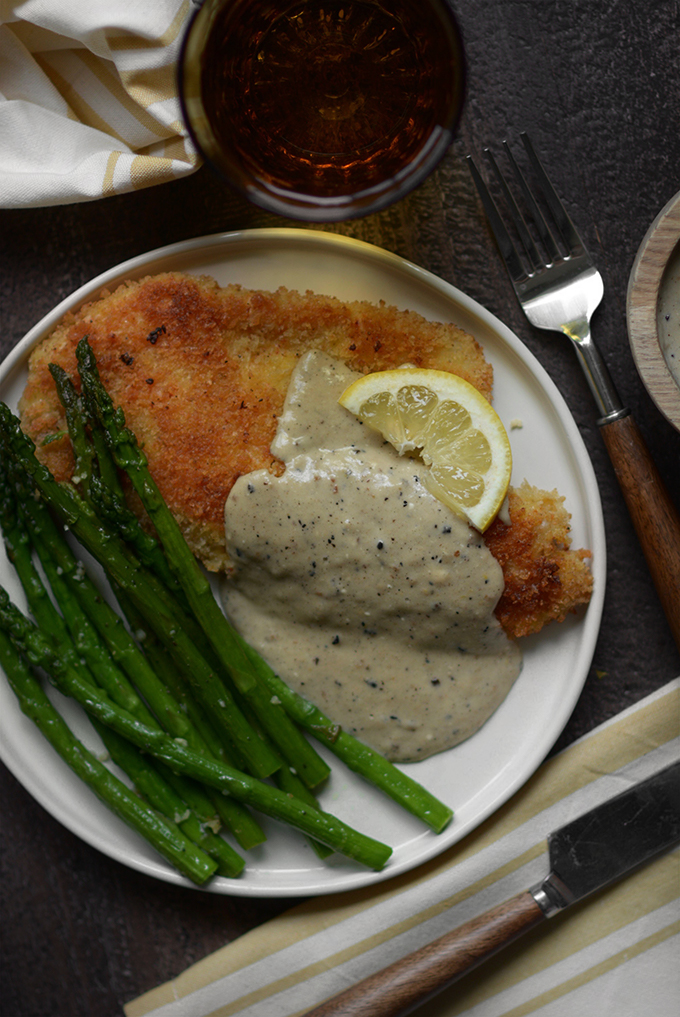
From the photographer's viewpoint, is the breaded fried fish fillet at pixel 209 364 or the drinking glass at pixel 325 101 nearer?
the drinking glass at pixel 325 101

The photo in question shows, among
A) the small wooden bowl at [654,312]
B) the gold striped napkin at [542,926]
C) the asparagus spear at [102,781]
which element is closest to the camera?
the small wooden bowl at [654,312]

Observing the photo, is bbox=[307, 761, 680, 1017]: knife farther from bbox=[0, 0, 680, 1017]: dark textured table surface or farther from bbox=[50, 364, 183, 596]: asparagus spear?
bbox=[50, 364, 183, 596]: asparagus spear

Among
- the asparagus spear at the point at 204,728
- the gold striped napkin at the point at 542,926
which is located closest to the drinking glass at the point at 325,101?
the asparagus spear at the point at 204,728

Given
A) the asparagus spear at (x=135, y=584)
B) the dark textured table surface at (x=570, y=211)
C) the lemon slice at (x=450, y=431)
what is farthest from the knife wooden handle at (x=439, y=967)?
the lemon slice at (x=450, y=431)

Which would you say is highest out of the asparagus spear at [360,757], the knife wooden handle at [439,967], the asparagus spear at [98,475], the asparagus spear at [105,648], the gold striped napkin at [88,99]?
the gold striped napkin at [88,99]

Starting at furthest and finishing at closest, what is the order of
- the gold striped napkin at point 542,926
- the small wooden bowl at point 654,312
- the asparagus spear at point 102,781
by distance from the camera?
1. the gold striped napkin at point 542,926
2. the asparagus spear at point 102,781
3. the small wooden bowl at point 654,312

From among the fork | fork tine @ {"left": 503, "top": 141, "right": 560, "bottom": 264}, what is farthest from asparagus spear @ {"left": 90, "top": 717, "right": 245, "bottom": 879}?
fork tine @ {"left": 503, "top": 141, "right": 560, "bottom": 264}

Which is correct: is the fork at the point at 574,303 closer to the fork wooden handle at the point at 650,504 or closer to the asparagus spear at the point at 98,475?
the fork wooden handle at the point at 650,504

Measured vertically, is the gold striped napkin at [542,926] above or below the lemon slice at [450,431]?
below
